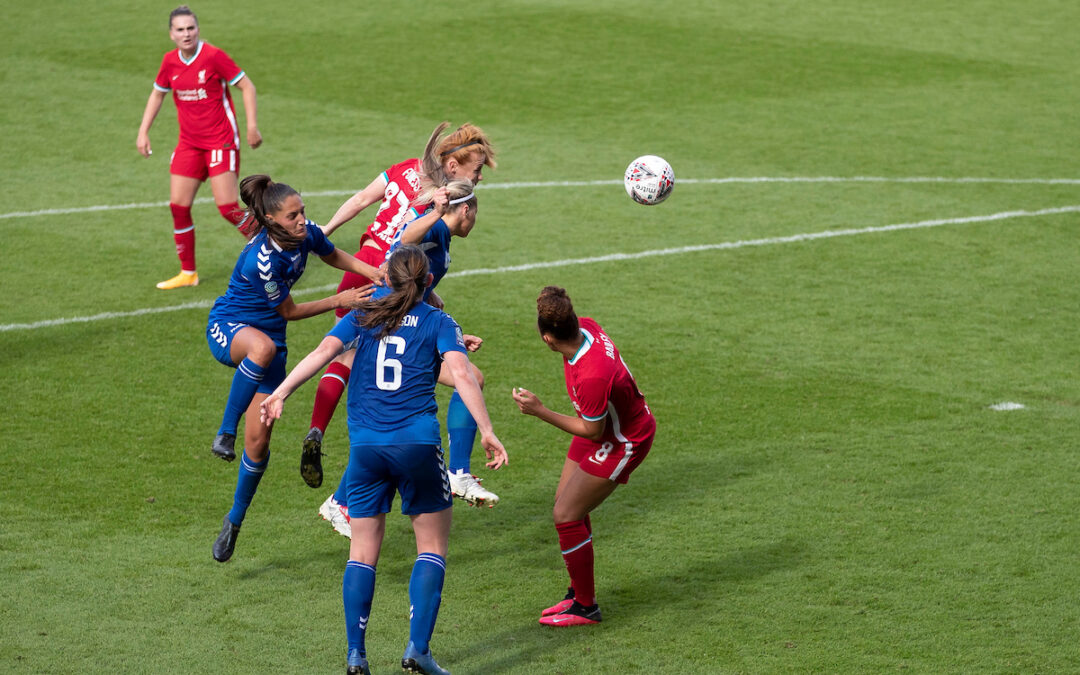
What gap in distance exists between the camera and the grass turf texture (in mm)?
6777

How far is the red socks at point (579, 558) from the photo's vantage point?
681 cm

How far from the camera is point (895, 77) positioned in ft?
74.7

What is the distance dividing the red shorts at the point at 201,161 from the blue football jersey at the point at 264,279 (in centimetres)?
511

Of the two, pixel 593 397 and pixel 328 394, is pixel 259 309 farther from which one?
pixel 593 397

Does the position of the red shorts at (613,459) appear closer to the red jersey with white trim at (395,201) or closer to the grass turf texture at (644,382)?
the grass turf texture at (644,382)

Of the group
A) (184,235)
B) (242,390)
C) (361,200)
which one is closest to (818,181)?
(184,235)

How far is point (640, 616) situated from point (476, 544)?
1332 millimetres

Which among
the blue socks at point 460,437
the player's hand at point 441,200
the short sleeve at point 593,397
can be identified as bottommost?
the blue socks at point 460,437

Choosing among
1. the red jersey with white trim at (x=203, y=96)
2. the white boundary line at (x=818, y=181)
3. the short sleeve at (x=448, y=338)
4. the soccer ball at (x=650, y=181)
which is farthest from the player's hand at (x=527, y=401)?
the white boundary line at (x=818, y=181)

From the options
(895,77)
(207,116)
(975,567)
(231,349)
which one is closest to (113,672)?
(231,349)

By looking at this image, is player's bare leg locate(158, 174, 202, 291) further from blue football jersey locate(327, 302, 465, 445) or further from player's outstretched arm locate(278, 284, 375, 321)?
blue football jersey locate(327, 302, 465, 445)

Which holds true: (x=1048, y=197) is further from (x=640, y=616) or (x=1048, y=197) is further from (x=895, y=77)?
(x=640, y=616)

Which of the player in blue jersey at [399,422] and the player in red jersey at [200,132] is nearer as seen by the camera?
the player in blue jersey at [399,422]

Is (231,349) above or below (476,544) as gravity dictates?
above
